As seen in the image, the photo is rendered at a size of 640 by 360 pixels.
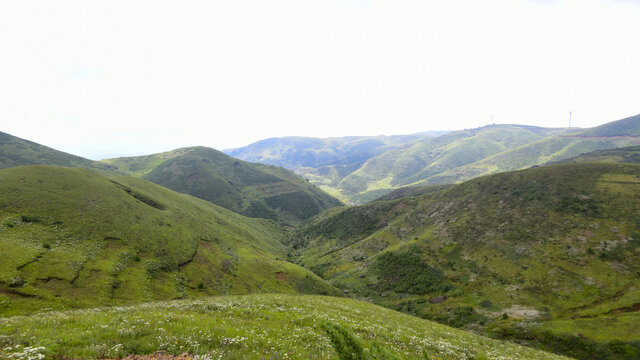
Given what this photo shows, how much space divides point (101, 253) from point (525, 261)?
96.1 m

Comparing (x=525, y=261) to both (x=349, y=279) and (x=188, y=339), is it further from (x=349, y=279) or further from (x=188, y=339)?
(x=188, y=339)

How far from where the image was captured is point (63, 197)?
55844 mm

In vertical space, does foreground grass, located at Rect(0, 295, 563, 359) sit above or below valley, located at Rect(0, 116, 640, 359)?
above

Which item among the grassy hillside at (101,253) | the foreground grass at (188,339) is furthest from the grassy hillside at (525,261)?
the foreground grass at (188,339)

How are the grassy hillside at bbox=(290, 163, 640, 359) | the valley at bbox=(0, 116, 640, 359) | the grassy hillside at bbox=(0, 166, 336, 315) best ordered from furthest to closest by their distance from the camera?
the grassy hillside at bbox=(290, 163, 640, 359) < the grassy hillside at bbox=(0, 166, 336, 315) < the valley at bbox=(0, 116, 640, 359)

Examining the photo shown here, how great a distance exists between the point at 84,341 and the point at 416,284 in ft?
245

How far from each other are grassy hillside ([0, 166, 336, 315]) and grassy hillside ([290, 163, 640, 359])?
92.8 feet

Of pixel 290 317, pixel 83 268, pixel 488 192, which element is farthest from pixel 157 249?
pixel 488 192

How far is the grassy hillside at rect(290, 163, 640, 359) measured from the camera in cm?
3953

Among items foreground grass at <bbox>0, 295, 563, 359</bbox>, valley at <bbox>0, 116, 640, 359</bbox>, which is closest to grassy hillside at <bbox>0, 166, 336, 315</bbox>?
valley at <bbox>0, 116, 640, 359</bbox>

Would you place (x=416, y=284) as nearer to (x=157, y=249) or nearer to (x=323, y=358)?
(x=323, y=358)

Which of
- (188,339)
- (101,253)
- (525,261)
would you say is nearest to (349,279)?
(525,261)

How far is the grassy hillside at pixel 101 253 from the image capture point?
32.2 metres

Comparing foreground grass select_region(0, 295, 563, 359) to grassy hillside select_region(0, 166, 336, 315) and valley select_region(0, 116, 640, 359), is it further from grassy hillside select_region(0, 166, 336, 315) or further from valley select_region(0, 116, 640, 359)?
grassy hillside select_region(0, 166, 336, 315)
